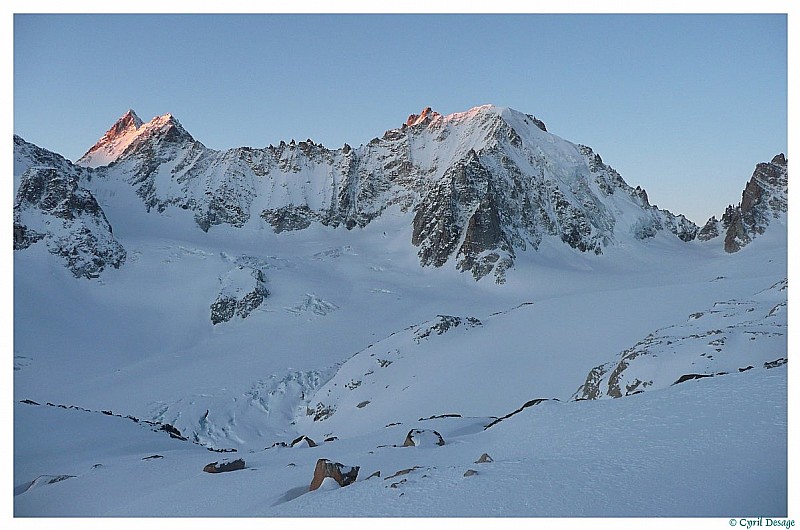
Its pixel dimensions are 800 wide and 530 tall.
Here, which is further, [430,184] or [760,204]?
[430,184]

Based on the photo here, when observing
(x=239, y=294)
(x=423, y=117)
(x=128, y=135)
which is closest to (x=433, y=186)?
(x=423, y=117)

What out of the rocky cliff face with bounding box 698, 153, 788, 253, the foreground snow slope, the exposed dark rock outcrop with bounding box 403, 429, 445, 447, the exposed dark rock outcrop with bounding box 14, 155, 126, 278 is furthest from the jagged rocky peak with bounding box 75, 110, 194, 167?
the exposed dark rock outcrop with bounding box 403, 429, 445, 447

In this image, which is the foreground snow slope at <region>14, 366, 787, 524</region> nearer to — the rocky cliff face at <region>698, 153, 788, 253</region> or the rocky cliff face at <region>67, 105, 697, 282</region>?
the rocky cliff face at <region>67, 105, 697, 282</region>

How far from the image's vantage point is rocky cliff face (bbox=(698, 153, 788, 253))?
108 metres

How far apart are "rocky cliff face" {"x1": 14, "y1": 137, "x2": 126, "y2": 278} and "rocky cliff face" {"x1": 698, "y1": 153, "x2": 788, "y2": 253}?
112 meters

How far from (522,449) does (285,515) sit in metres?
4.65

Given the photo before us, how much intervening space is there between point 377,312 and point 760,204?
85.7m

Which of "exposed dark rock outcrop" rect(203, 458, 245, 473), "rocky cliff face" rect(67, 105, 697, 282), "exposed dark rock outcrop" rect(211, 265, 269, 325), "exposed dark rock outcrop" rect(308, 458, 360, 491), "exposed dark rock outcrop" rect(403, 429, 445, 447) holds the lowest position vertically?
"exposed dark rock outcrop" rect(203, 458, 245, 473)

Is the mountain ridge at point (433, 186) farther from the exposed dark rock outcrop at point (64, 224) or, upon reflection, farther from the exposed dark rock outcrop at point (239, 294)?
the exposed dark rock outcrop at point (239, 294)

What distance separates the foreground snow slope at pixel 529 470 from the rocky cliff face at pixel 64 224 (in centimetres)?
7341

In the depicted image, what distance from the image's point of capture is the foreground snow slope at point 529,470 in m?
7.08

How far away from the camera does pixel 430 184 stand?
130m

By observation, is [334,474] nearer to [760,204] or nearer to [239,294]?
[239,294]

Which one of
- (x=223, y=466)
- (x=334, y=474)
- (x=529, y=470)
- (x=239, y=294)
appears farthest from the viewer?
(x=239, y=294)
